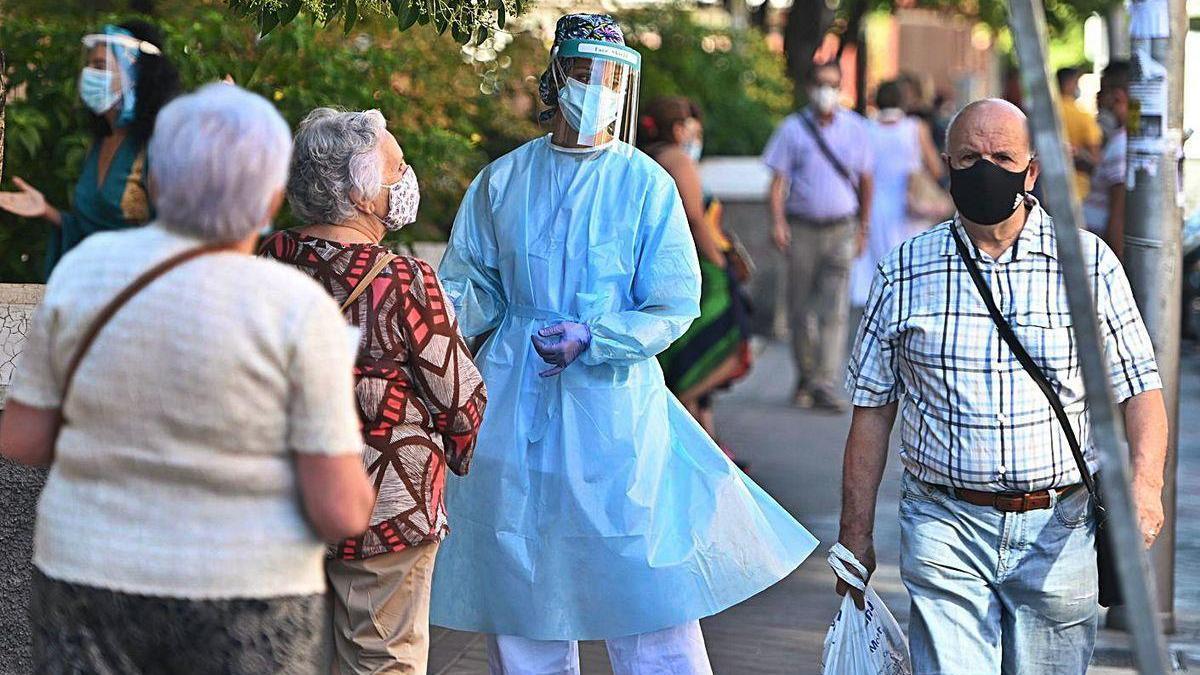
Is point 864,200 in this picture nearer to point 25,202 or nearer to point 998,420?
point 25,202

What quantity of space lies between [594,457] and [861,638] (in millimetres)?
773

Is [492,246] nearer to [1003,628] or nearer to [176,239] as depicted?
[1003,628]

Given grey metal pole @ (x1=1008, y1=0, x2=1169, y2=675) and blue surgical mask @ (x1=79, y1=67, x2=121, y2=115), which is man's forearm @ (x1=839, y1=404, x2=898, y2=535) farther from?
blue surgical mask @ (x1=79, y1=67, x2=121, y2=115)

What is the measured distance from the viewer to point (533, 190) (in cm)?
461

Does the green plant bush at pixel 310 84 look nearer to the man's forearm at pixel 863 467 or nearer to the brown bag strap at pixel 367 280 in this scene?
the brown bag strap at pixel 367 280

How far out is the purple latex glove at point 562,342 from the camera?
433cm

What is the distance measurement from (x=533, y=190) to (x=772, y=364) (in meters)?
9.25

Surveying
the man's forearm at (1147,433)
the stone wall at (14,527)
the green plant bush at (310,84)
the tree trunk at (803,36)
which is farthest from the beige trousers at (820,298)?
the tree trunk at (803,36)

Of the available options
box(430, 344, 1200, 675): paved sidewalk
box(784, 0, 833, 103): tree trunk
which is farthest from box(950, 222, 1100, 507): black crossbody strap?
box(784, 0, 833, 103): tree trunk

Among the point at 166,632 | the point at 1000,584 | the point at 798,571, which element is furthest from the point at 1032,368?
the point at 798,571

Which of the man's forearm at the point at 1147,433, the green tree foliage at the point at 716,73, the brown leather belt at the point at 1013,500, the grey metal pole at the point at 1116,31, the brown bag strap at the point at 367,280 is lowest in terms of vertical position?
the brown leather belt at the point at 1013,500

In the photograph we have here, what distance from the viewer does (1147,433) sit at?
13.2 feet

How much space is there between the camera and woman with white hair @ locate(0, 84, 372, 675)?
271 cm

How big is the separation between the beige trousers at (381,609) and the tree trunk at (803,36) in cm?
1766
